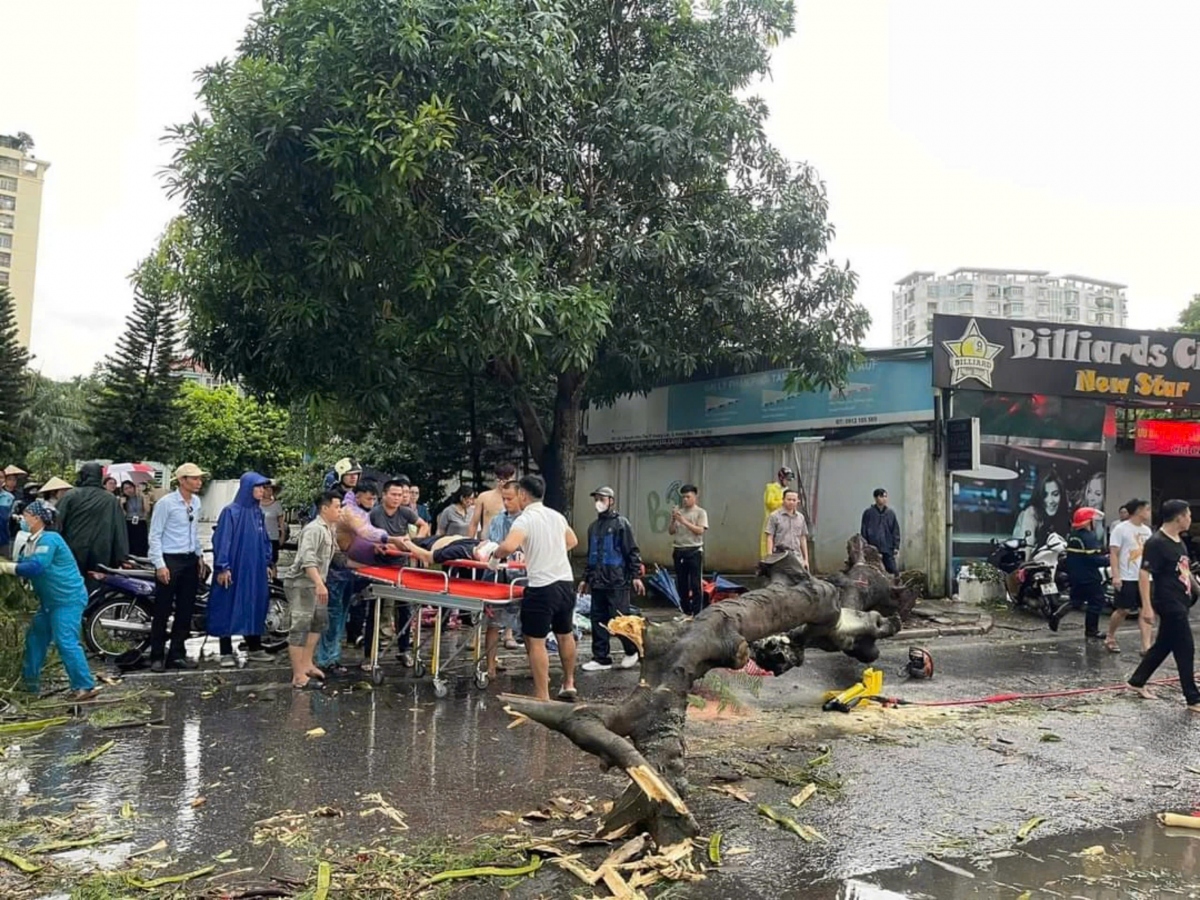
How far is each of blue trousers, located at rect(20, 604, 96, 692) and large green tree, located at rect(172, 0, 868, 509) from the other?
4689mm

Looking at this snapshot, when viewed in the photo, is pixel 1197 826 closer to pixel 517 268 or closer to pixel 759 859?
pixel 759 859

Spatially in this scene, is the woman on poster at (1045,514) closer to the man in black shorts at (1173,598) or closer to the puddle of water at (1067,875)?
the man in black shorts at (1173,598)

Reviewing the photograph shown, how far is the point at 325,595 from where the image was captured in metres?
7.15

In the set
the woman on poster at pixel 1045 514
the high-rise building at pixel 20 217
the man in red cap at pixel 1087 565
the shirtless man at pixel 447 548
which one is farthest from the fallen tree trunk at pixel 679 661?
the high-rise building at pixel 20 217

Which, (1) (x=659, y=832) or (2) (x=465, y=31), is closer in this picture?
(1) (x=659, y=832)

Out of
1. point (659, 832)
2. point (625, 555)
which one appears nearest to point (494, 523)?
Result: point (625, 555)

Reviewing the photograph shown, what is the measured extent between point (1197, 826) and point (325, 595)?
19.5 feet

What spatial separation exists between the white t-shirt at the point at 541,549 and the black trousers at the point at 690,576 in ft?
13.0

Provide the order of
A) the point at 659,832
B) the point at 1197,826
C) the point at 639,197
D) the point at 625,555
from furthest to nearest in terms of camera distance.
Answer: the point at 639,197
the point at 625,555
the point at 1197,826
the point at 659,832

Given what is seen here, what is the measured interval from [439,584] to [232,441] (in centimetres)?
3421

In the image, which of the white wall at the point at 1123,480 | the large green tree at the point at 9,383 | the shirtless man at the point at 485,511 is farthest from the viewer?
the large green tree at the point at 9,383

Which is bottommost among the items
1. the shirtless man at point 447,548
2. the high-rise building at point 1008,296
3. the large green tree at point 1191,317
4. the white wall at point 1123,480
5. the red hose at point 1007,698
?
the red hose at point 1007,698

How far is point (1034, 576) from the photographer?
1267 centimetres

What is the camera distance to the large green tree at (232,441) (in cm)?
3788
